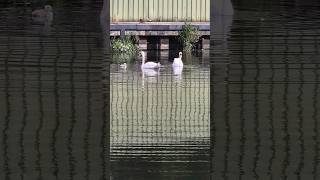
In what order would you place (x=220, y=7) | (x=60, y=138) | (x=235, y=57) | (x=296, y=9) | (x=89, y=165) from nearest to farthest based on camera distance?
1. (x=89, y=165)
2. (x=60, y=138)
3. (x=235, y=57)
4. (x=220, y=7)
5. (x=296, y=9)

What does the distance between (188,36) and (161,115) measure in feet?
43.2

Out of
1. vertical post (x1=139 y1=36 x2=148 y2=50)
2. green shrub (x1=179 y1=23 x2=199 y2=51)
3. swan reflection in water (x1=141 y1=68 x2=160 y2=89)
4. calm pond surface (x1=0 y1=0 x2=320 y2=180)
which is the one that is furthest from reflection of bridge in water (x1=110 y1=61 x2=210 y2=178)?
vertical post (x1=139 y1=36 x2=148 y2=50)

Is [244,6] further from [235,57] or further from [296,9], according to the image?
[235,57]

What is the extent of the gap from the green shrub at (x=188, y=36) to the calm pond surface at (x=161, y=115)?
4.32m

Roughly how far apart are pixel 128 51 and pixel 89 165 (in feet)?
49.1

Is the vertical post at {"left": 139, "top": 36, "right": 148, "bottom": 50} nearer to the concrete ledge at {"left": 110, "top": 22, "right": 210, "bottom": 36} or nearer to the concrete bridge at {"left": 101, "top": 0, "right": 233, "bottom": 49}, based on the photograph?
the concrete bridge at {"left": 101, "top": 0, "right": 233, "bottom": 49}

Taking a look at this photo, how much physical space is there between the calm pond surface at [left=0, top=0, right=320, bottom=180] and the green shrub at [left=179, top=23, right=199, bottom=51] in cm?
432

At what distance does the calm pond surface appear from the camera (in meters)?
7.79

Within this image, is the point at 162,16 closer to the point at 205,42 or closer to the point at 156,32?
the point at 156,32

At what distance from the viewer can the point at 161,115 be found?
10.7 metres

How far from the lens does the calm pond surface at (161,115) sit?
7789 mm

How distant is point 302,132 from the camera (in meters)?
9.18

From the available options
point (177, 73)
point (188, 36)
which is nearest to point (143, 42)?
point (188, 36)

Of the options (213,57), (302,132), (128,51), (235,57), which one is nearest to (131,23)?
(128,51)
